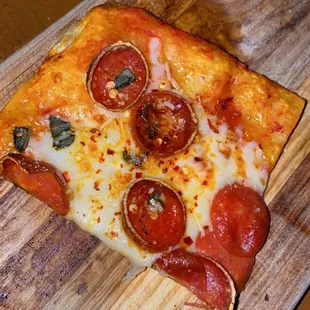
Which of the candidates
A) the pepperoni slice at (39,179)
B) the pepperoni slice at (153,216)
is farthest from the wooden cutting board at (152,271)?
the pepperoni slice at (153,216)

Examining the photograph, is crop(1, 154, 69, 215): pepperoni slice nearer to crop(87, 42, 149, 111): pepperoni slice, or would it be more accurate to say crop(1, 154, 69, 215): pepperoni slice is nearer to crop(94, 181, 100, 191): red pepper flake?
crop(94, 181, 100, 191): red pepper flake

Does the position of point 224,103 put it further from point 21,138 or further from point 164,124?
point 21,138

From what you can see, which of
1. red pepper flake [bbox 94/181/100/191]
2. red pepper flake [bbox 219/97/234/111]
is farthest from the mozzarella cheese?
red pepper flake [bbox 219/97/234/111]

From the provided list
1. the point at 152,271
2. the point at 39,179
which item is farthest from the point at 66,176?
the point at 152,271

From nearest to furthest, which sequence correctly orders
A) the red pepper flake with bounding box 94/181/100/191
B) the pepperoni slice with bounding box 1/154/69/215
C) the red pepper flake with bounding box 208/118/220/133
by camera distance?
the pepperoni slice with bounding box 1/154/69/215, the red pepper flake with bounding box 94/181/100/191, the red pepper flake with bounding box 208/118/220/133

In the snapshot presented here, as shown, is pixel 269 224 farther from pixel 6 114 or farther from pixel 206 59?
pixel 6 114

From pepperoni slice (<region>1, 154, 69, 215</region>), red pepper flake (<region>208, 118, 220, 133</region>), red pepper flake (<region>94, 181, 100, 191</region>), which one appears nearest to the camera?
pepperoni slice (<region>1, 154, 69, 215</region>)

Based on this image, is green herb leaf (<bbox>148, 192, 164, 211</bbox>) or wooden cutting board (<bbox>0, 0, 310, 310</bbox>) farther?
wooden cutting board (<bbox>0, 0, 310, 310</bbox>)
